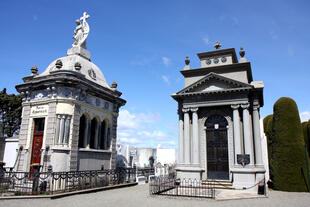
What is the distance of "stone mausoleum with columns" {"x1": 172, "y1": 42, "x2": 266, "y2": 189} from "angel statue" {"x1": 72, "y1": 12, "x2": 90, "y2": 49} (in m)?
9.40

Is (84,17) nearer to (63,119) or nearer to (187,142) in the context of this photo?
(63,119)

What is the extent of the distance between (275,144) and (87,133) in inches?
535

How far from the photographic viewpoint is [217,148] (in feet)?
58.6

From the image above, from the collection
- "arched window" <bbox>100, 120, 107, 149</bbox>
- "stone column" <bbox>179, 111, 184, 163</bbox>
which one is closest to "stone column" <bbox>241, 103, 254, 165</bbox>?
"stone column" <bbox>179, 111, 184, 163</bbox>

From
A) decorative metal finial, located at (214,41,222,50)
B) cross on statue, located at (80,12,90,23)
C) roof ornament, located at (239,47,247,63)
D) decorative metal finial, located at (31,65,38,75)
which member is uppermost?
cross on statue, located at (80,12,90,23)

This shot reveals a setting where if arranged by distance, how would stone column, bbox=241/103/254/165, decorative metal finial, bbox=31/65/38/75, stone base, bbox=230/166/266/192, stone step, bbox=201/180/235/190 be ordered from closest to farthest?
1. stone base, bbox=230/166/266/192
2. stone step, bbox=201/180/235/190
3. stone column, bbox=241/103/254/165
4. decorative metal finial, bbox=31/65/38/75

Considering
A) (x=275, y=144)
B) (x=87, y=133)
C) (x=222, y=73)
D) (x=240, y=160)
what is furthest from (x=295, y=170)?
(x=87, y=133)

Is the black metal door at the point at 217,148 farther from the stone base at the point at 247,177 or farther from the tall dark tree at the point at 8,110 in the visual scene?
the tall dark tree at the point at 8,110

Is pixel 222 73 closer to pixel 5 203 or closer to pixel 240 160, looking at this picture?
pixel 240 160

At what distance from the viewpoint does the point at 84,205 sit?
→ 1070 cm

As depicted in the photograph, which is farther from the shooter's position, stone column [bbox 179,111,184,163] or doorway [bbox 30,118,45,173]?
stone column [bbox 179,111,184,163]

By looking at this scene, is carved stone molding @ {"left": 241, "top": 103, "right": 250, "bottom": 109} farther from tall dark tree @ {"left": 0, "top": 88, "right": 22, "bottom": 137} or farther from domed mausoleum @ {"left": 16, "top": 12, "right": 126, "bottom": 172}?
tall dark tree @ {"left": 0, "top": 88, "right": 22, "bottom": 137}

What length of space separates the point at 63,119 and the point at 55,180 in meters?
3.83

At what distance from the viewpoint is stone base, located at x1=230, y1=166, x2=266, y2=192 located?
610 inches
